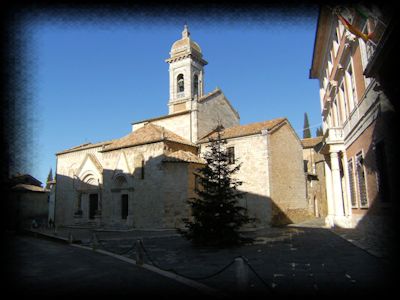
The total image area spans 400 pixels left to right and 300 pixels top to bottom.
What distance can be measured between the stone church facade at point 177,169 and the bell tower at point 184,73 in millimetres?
105

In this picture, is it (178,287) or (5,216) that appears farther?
(178,287)

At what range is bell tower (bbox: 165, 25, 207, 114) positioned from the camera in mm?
31438

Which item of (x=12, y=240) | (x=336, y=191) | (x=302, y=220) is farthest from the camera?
(x=302, y=220)

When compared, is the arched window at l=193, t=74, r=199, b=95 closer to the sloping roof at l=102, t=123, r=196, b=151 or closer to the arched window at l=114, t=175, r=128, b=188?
the sloping roof at l=102, t=123, r=196, b=151

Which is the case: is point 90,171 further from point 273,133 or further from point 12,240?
point 12,240

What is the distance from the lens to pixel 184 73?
3192 cm

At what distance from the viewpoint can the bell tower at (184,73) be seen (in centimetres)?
3144

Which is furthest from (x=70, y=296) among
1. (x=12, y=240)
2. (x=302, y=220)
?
(x=302, y=220)

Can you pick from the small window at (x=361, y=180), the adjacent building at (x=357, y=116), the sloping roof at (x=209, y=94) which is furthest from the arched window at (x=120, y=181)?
the small window at (x=361, y=180)

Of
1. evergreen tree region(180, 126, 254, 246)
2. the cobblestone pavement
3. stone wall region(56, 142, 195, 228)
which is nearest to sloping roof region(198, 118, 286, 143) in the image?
stone wall region(56, 142, 195, 228)

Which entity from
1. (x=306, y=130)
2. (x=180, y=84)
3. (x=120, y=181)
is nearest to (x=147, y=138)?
(x=120, y=181)

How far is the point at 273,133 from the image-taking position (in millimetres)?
24812

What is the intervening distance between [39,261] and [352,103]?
14155mm

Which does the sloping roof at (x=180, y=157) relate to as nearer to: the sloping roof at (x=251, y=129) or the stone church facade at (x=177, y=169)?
the stone church facade at (x=177, y=169)
